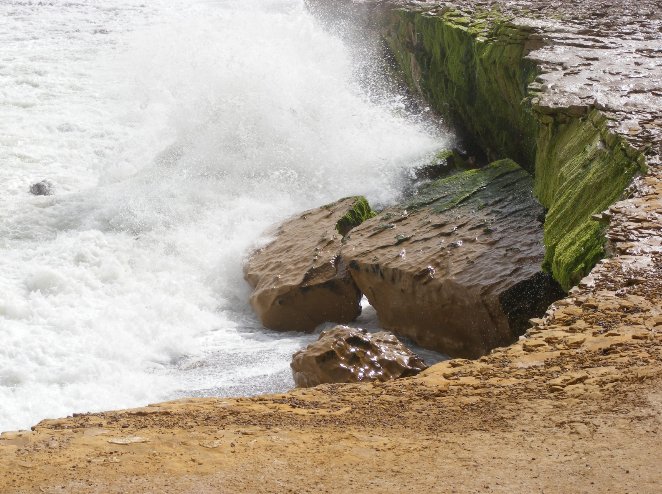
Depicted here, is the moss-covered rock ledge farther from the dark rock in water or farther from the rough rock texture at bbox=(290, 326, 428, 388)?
the dark rock in water

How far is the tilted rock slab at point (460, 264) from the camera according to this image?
599 cm

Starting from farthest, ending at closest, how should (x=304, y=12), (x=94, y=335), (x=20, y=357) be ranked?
(x=304, y=12) < (x=94, y=335) < (x=20, y=357)

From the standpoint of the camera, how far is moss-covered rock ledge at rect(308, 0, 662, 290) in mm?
5812

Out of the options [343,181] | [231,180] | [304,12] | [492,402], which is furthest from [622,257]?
[304,12]

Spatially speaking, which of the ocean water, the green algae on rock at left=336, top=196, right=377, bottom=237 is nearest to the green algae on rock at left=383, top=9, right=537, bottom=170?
the ocean water

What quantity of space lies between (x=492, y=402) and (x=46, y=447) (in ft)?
6.07

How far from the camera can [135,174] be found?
1091 centimetres

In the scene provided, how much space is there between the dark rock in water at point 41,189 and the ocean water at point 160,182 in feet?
0.30

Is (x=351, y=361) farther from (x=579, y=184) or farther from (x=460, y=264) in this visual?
(x=579, y=184)

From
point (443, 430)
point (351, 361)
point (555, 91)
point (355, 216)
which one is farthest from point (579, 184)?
point (443, 430)

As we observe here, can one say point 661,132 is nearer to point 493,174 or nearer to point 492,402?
point 493,174

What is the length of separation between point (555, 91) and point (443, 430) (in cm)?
425

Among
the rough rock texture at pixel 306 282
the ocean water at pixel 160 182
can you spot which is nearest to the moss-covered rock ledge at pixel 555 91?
the ocean water at pixel 160 182

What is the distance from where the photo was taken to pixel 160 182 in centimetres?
1053
